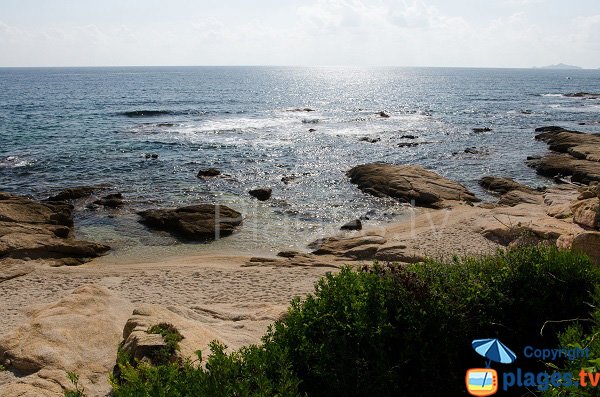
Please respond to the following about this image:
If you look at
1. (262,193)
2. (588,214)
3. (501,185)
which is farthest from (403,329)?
(501,185)

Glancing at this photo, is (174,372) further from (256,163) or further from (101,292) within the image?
(256,163)

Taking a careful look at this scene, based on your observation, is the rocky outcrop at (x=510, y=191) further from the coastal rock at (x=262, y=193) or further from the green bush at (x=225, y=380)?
the green bush at (x=225, y=380)

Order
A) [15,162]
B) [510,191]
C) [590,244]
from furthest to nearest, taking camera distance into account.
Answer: [15,162]
[510,191]
[590,244]

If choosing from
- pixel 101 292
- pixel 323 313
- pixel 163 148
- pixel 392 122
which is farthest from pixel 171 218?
pixel 392 122

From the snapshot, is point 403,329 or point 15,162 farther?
point 15,162

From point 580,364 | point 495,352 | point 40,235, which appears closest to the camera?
point 580,364

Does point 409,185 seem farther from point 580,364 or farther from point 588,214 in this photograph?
point 580,364

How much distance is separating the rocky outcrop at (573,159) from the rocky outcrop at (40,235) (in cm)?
2858

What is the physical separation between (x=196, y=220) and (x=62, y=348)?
13094mm

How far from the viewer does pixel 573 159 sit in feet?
111

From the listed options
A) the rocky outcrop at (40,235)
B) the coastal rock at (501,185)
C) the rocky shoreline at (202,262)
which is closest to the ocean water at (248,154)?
the coastal rock at (501,185)

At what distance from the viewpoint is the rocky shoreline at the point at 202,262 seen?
9617 mm

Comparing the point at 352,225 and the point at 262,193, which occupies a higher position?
the point at 262,193

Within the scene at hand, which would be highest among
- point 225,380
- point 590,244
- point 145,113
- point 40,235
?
point 145,113
